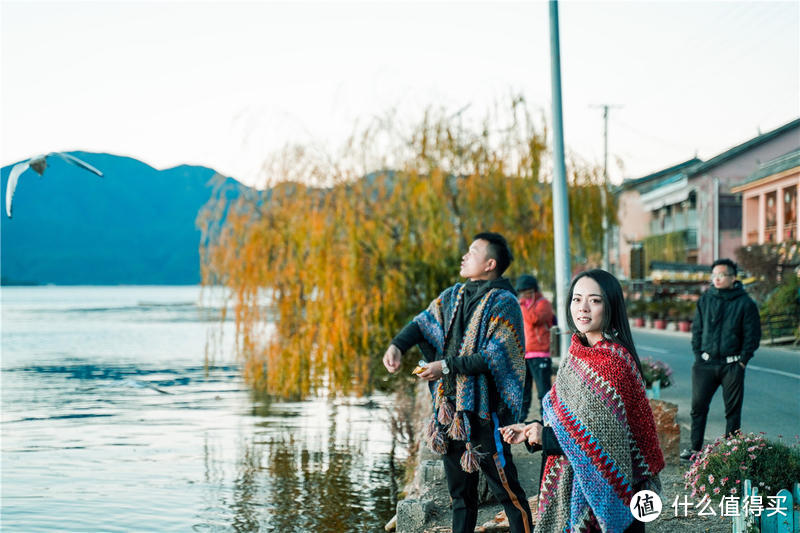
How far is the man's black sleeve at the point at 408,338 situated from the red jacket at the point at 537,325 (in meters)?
5.24

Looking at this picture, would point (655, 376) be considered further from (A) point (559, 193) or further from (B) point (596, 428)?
(B) point (596, 428)

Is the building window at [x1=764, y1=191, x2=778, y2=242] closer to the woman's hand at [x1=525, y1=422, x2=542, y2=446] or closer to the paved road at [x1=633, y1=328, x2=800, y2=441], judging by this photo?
the paved road at [x1=633, y1=328, x2=800, y2=441]

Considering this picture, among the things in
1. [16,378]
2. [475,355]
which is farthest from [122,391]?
[475,355]

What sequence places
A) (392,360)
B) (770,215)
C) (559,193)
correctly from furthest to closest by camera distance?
(770,215)
(559,193)
(392,360)

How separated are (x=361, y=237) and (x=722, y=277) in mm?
6389

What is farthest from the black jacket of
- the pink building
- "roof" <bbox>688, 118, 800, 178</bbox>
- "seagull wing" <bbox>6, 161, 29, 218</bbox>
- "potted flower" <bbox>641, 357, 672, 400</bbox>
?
"roof" <bbox>688, 118, 800, 178</bbox>

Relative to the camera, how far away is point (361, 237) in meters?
13.3

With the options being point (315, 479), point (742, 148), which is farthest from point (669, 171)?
point (315, 479)

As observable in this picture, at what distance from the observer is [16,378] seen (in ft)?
93.4

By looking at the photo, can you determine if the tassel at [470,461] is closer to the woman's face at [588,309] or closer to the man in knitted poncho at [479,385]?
the man in knitted poncho at [479,385]

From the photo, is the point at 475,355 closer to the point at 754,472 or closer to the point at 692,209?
the point at 754,472

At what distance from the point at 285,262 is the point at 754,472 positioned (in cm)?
955

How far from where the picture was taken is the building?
43344mm

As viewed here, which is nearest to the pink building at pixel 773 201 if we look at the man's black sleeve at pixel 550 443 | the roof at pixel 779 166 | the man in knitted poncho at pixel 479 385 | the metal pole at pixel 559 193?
the roof at pixel 779 166
